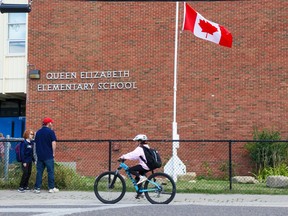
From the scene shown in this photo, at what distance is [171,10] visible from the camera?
2123cm

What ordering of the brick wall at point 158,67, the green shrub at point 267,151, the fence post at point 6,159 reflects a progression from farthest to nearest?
the brick wall at point 158,67
the green shrub at point 267,151
the fence post at point 6,159

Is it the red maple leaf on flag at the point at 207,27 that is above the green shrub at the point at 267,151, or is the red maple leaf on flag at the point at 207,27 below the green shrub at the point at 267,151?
above

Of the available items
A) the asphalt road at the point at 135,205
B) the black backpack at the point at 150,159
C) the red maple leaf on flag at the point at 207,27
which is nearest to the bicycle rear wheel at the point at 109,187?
the asphalt road at the point at 135,205

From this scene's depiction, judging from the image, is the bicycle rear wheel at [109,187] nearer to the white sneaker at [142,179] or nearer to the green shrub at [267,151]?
the white sneaker at [142,179]

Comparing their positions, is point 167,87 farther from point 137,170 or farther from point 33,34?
point 137,170

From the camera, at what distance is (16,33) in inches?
934

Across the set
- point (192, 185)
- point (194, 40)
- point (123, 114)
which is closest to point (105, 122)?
point (123, 114)

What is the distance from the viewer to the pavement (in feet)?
40.0

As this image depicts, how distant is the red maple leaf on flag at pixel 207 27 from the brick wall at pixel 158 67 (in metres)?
2.73

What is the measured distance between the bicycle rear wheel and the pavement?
18cm

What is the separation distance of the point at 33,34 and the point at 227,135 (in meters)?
8.47

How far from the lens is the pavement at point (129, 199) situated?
480 inches

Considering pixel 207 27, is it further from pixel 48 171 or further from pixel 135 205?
pixel 135 205

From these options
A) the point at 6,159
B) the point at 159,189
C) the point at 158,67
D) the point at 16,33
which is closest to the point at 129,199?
the point at 159,189
